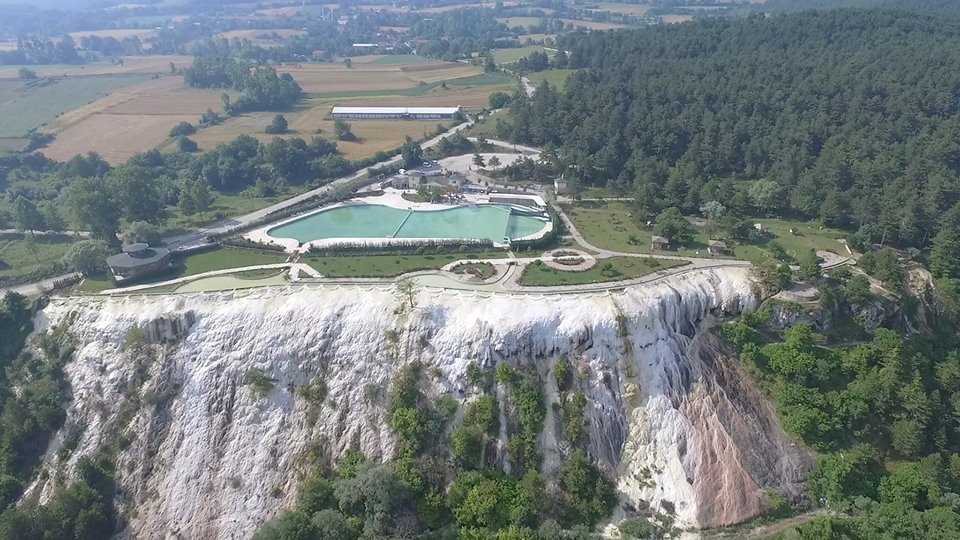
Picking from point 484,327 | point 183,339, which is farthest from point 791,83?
point 183,339

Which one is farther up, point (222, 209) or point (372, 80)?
point (372, 80)

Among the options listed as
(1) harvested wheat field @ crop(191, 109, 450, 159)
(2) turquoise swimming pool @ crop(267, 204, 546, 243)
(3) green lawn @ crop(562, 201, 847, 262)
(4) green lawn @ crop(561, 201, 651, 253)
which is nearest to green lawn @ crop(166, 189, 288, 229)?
(2) turquoise swimming pool @ crop(267, 204, 546, 243)

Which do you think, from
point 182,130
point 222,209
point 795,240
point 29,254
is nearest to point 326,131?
point 182,130

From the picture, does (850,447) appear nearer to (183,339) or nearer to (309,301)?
(309,301)

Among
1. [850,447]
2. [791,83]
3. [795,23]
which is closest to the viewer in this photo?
[850,447]

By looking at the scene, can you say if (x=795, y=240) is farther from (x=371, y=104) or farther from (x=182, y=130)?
(x=182, y=130)

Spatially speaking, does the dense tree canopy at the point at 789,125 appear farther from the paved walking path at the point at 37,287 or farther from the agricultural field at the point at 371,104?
the paved walking path at the point at 37,287
